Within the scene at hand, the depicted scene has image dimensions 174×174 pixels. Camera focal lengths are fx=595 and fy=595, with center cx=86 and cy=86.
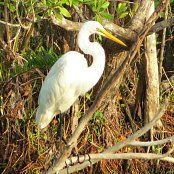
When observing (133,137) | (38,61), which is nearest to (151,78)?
(38,61)

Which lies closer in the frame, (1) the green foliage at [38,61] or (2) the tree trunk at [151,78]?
(1) the green foliage at [38,61]

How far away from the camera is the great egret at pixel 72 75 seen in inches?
161

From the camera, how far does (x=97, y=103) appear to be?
310cm

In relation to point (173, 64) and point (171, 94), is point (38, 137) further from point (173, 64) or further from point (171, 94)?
point (173, 64)

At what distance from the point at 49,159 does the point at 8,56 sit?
1027 millimetres

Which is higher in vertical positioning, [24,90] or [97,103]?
[97,103]

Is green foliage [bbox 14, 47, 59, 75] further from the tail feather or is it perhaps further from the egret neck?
the egret neck

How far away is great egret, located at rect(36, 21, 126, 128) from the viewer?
4082 mm

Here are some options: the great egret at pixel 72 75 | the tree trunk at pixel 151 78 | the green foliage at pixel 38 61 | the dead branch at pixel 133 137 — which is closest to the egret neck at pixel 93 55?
the great egret at pixel 72 75

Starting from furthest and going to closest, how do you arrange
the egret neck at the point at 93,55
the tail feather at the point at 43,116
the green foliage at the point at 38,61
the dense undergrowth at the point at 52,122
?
1. the dense undergrowth at the point at 52,122
2. the green foliage at the point at 38,61
3. the tail feather at the point at 43,116
4. the egret neck at the point at 93,55

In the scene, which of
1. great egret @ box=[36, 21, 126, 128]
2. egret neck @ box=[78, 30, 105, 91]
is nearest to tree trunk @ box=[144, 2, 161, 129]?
great egret @ box=[36, 21, 126, 128]

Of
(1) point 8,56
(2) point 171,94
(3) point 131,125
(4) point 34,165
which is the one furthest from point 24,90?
(2) point 171,94

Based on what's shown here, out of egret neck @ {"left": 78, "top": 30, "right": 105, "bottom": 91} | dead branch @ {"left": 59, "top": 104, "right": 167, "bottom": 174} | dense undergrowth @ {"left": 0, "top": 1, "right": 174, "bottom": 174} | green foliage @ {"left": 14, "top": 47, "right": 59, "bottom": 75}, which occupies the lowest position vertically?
dense undergrowth @ {"left": 0, "top": 1, "right": 174, "bottom": 174}

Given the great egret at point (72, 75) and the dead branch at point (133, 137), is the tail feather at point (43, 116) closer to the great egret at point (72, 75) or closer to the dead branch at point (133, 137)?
the great egret at point (72, 75)
